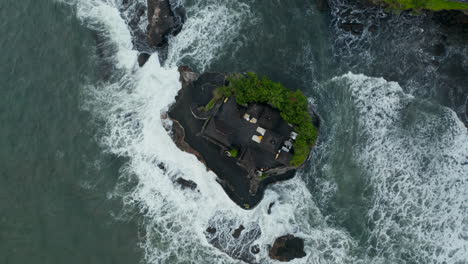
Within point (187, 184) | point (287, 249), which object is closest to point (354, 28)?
point (287, 249)

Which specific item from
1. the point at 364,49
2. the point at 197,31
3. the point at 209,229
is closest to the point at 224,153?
the point at 209,229

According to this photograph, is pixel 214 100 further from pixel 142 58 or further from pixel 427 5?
pixel 427 5

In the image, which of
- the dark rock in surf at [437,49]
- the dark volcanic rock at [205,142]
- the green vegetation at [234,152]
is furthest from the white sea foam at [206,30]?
the dark rock in surf at [437,49]

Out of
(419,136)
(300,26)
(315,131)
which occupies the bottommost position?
(315,131)

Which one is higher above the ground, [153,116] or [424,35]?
[424,35]

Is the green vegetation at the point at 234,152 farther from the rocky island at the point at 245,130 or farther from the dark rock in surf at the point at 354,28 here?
the dark rock in surf at the point at 354,28

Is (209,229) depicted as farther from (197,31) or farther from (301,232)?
(197,31)
